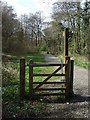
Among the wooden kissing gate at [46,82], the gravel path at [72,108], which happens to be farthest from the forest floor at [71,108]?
the wooden kissing gate at [46,82]

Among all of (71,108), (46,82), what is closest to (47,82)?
(46,82)

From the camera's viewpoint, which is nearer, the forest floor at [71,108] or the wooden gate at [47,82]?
the forest floor at [71,108]

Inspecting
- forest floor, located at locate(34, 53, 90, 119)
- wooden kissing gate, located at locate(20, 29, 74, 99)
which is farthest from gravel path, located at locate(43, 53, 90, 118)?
wooden kissing gate, located at locate(20, 29, 74, 99)

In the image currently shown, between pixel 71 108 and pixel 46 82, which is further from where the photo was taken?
pixel 46 82

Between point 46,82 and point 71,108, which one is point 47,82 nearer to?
point 46,82

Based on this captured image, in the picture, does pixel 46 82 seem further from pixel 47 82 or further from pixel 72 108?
pixel 72 108

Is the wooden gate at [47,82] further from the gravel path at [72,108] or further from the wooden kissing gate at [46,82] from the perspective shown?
the gravel path at [72,108]

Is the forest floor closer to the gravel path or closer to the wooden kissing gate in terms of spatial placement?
the gravel path

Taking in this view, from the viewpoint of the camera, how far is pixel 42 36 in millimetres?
63406

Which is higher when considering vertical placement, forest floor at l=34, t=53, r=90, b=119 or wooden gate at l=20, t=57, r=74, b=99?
wooden gate at l=20, t=57, r=74, b=99

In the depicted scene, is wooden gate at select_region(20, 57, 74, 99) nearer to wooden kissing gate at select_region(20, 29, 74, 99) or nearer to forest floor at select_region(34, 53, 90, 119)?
wooden kissing gate at select_region(20, 29, 74, 99)

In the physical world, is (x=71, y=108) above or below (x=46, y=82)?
below

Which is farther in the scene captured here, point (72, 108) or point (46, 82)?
point (46, 82)

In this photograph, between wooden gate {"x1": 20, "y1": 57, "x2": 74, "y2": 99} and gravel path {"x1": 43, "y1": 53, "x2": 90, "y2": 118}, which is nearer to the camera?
gravel path {"x1": 43, "y1": 53, "x2": 90, "y2": 118}
